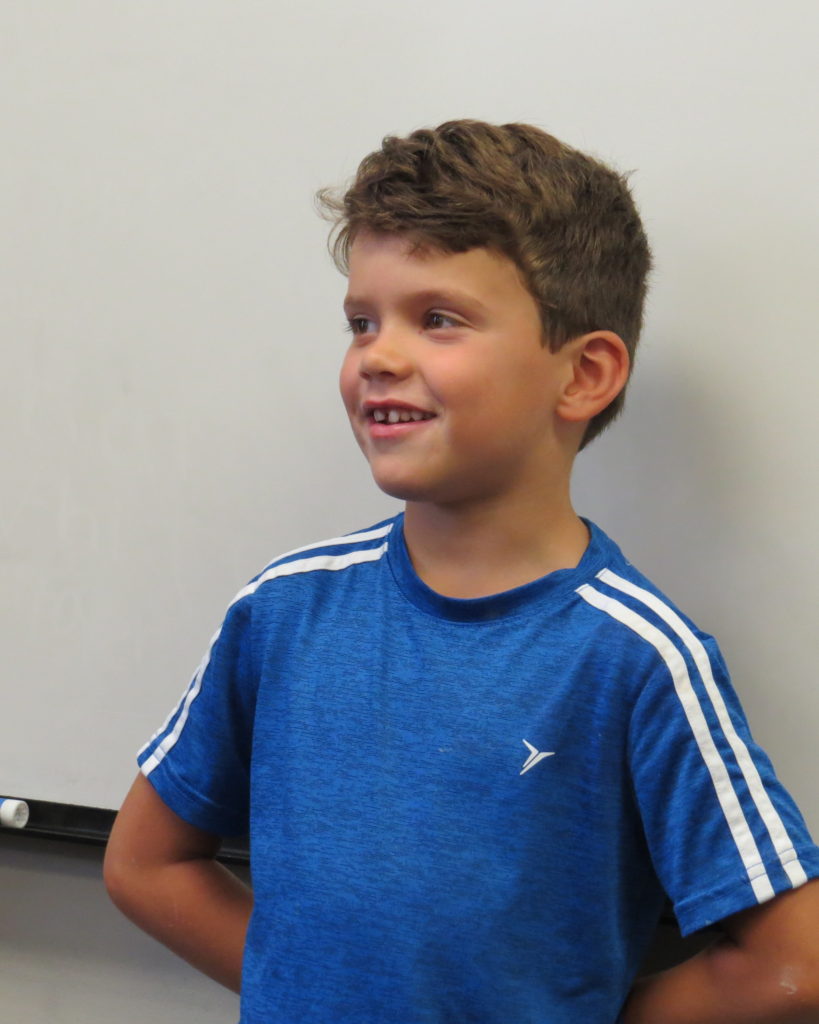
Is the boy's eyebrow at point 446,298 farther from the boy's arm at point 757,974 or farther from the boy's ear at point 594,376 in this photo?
the boy's arm at point 757,974

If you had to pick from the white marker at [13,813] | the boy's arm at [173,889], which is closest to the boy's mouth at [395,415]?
the boy's arm at [173,889]

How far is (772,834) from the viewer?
2.37ft

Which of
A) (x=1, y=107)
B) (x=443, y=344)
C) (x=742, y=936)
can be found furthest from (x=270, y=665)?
(x=1, y=107)

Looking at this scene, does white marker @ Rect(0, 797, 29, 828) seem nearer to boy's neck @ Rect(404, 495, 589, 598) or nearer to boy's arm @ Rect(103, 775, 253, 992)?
boy's arm @ Rect(103, 775, 253, 992)

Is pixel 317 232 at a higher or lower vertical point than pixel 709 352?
higher

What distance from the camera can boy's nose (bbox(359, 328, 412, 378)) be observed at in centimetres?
76

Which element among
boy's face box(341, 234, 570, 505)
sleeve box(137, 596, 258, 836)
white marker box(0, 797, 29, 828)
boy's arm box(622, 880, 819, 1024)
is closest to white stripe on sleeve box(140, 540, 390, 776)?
sleeve box(137, 596, 258, 836)

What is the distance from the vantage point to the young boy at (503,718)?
75 centimetres

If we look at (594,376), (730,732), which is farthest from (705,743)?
(594,376)

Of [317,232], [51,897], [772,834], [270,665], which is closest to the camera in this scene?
[772,834]

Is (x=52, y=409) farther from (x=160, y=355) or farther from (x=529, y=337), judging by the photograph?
(x=529, y=337)

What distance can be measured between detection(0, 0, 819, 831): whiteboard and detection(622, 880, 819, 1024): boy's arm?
0.18 metres

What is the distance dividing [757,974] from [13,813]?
27.0 inches

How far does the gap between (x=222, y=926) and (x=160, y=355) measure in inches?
20.2
